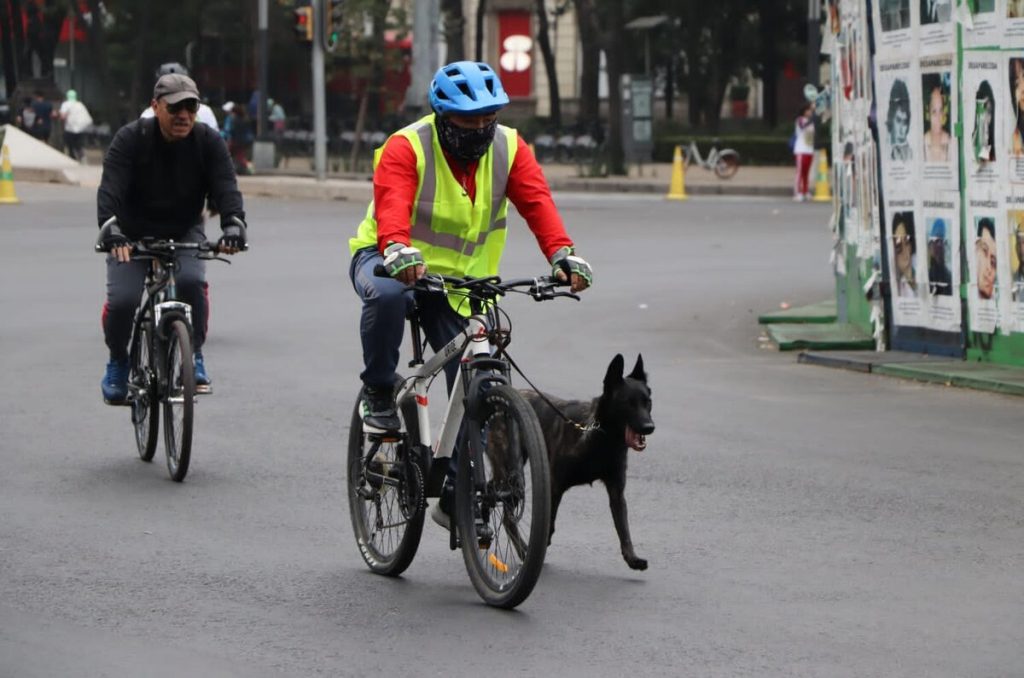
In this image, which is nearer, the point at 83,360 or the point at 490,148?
the point at 490,148

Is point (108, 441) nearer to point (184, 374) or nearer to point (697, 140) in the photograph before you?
point (184, 374)

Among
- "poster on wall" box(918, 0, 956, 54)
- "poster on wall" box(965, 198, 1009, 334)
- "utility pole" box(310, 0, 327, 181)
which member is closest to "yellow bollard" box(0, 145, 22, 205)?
"utility pole" box(310, 0, 327, 181)

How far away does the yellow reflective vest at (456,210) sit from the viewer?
656 centimetres

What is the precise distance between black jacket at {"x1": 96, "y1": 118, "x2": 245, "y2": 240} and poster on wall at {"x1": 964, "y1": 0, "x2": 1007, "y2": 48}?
4.84 m

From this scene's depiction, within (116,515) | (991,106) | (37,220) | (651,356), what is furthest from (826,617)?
(37,220)

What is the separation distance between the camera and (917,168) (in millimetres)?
12766

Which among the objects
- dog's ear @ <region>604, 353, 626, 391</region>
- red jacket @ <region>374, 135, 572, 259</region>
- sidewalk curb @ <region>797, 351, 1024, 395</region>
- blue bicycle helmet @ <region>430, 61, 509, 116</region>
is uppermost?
blue bicycle helmet @ <region>430, 61, 509, 116</region>

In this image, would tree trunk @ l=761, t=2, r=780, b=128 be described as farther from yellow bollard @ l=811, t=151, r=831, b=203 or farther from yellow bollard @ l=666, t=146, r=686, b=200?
yellow bollard @ l=811, t=151, r=831, b=203

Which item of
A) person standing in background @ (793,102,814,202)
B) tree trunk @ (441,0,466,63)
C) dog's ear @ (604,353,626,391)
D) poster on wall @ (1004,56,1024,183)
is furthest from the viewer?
tree trunk @ (441,0,466,63)

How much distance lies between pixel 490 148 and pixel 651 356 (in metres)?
6.95

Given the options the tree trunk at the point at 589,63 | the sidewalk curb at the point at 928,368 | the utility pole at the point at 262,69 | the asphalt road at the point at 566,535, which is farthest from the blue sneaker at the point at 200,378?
the tree trunk at the point at 589,63

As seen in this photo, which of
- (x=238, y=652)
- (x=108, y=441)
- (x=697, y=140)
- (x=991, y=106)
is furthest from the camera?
(x=697, y=140)

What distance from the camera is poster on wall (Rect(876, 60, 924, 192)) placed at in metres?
12.7

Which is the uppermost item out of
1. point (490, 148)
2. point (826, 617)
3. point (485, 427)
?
point (490, 148)
